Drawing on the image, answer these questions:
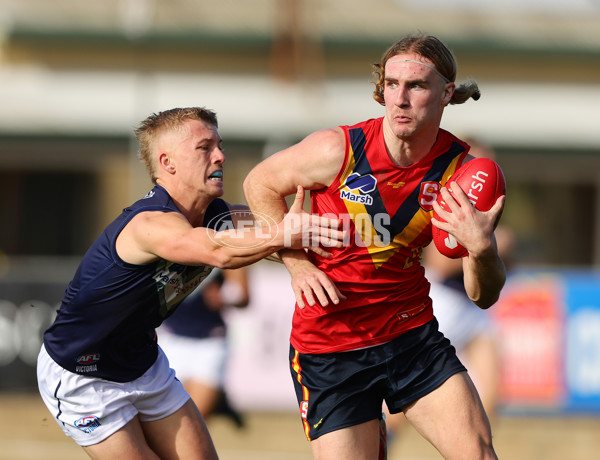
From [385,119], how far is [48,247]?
52.8 ft

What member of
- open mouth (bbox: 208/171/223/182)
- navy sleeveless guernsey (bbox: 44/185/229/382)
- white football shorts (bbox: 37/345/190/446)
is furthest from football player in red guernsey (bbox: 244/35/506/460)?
white football shorts (bbox: 37/345/190/446)

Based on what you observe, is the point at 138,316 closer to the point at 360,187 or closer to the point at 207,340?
the point at 360,187

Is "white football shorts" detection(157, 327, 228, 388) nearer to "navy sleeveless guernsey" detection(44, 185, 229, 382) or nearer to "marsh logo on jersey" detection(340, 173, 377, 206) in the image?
"navy sleeveless guernsey" detection(44, 185, 229, 382)

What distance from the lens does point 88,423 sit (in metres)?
4.22

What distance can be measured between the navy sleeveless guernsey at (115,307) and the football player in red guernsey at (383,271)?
1.71ft

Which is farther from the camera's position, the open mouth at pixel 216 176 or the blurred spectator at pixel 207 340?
the blurred spectator at pixel 207 340

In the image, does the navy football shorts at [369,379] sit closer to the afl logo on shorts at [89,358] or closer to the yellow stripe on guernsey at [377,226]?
the yellow stripe on guernsey at [377,226]

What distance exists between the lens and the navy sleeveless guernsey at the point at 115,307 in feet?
13.5

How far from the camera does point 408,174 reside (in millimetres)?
4016

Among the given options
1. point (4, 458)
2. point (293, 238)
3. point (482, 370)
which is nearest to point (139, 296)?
point (293, 238)

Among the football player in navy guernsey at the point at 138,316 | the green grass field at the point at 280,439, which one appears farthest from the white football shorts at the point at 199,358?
the football player in navy guernsey at the point at 138,316

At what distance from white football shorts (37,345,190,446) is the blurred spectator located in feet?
8.18

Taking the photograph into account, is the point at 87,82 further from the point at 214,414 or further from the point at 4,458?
the point at 214,414

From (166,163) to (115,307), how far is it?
27.6 inches
